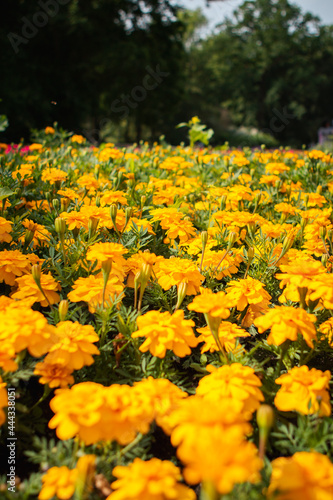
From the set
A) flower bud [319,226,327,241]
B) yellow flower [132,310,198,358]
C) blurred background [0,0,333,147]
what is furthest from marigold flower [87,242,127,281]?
blurred background [0,0,333,147]

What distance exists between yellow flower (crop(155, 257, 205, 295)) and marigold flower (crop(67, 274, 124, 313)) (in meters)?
0.15

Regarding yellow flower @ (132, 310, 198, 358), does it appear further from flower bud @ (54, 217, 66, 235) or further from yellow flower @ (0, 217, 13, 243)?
yellow flower @ (0, 217, 13, 243)

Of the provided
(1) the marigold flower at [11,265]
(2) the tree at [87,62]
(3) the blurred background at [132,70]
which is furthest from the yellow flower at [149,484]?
(2) the tree at [87,62]

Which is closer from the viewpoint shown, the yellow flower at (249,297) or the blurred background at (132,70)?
the yellow flower at (249,297)

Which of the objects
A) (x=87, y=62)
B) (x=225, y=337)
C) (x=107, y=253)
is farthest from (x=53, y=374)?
(x=87, y=62)

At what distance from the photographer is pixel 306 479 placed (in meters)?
0.63

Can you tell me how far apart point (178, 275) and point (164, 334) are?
34 centimetres

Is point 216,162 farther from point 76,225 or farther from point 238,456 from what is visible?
point 238,456

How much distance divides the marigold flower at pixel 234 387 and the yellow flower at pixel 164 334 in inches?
4.7

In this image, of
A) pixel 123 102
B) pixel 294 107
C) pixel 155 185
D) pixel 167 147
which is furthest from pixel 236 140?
pixel 155 185

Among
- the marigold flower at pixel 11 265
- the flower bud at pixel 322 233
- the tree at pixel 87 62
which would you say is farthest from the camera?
the tree at pixel 87 62

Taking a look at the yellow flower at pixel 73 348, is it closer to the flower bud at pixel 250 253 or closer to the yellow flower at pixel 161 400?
the yellow flower at pixel 161 400

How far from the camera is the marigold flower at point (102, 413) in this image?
2.40ft

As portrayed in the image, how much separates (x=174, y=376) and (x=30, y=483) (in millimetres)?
473
